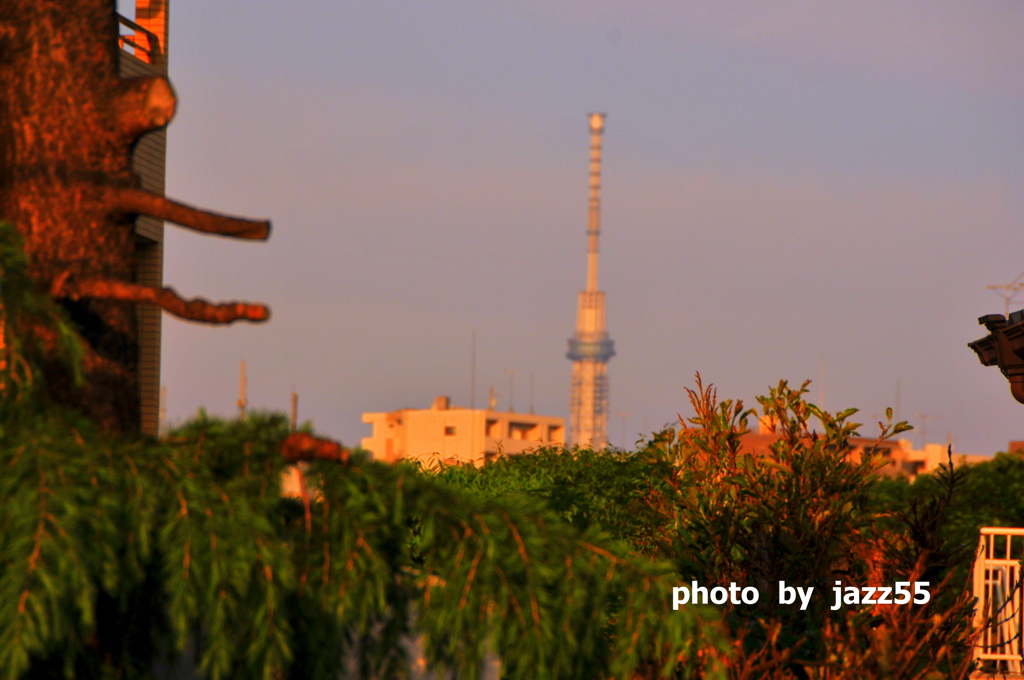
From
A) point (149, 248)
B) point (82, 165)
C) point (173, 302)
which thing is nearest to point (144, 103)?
point (82, 165)

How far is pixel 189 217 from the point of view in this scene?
4.43 meters

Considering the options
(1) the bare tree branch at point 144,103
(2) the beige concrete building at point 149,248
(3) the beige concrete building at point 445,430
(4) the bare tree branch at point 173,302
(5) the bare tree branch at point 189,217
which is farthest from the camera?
(3) the beige concrete building at point 445,430

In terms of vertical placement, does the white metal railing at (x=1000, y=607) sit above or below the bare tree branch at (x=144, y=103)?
below

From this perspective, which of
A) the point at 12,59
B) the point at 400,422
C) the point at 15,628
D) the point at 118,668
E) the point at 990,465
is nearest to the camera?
the point at 15,628

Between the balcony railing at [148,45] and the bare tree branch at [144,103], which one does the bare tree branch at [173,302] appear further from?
the balcony railing at [148,45]

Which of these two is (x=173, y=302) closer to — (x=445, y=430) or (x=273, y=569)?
(x=273, y=569)

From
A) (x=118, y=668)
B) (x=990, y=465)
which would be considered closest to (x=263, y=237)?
(x=118, y=668)

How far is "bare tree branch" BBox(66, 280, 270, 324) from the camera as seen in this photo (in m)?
4.16

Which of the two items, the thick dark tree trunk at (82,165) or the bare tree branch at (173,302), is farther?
the thick dark tree trunk at (82,165)

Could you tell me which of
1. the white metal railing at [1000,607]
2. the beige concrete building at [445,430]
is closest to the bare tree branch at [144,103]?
the white metal railing at [1000,607]

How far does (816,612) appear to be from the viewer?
823cm

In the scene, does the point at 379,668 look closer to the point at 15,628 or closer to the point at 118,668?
the point at 118,668

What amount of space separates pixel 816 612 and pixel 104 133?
570 cm

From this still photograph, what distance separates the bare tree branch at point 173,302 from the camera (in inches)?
164
